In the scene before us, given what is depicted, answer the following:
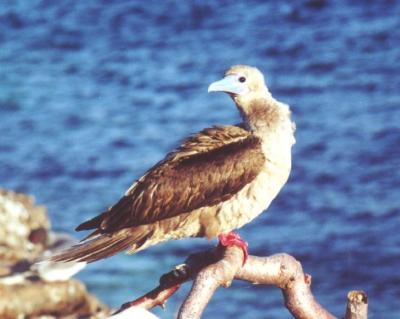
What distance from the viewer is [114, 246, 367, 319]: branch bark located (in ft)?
15.3

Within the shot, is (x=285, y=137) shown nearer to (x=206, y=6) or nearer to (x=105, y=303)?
(x=105, y=303)

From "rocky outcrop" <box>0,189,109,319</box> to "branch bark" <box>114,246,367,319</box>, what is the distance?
6.67 metres

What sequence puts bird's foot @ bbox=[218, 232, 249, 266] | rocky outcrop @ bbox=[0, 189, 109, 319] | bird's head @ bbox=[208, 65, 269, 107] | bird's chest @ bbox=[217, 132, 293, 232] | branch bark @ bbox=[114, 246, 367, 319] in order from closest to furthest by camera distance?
branch bark @ bbox=[114, 246, 367, 319] → bird's foot @ bbox=[218, 232, 249, 266] → bird's chest @ bbox=[217, 132, 293, 232] → bird's head @ bbox=[208, 65, 269, 107] → rocky outcrop @ bbox=[0, 189, 109, 319]

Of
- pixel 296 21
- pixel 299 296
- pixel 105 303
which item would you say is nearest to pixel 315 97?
pixel 296 21

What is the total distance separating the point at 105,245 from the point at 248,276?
1.33 m

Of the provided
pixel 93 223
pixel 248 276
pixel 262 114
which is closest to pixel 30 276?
pixel 93 223

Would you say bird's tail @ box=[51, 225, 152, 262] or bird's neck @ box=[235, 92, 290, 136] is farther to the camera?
bird's neck @ box=[235, 92, 290, 136]

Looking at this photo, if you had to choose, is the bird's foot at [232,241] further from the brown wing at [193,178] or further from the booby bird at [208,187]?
the brown wing at [193,178]

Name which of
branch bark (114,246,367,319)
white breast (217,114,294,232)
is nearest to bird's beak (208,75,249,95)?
white breast (217,114,294,232)

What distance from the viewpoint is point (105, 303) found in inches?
651

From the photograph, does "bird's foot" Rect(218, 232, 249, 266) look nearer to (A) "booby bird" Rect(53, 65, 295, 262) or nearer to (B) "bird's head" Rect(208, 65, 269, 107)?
(A) "booby bird" Rect(53, 65, 295, 262)

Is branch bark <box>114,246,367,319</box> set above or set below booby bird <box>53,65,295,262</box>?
below

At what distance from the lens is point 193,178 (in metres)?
6.25

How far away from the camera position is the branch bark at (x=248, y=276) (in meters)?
4.67
